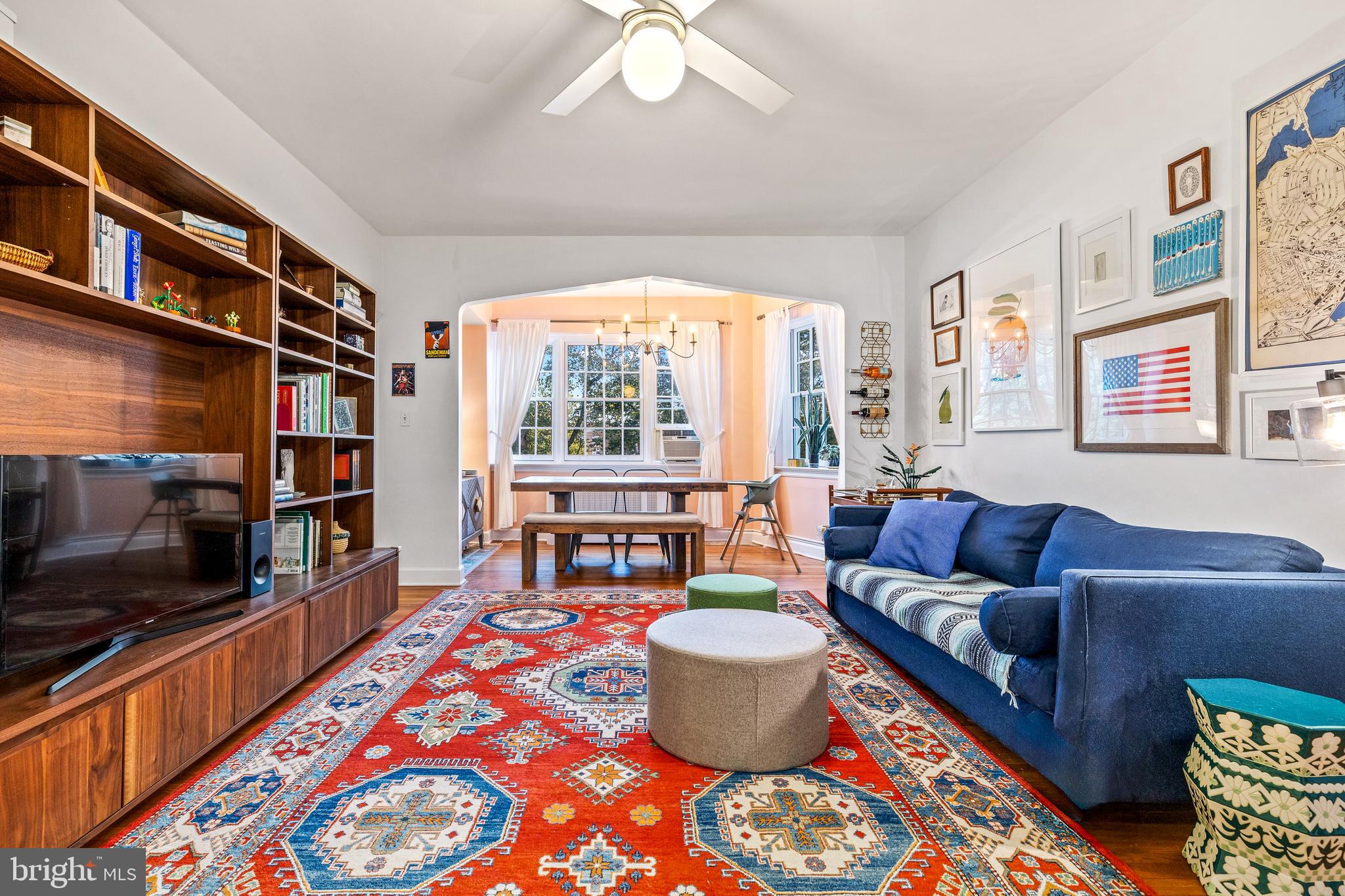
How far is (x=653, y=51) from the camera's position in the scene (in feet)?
6.59

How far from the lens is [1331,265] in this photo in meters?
1.89

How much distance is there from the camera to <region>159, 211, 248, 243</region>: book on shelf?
236cm

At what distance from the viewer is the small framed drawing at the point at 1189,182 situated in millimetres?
2314

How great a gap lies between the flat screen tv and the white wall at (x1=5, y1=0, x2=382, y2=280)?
130cm

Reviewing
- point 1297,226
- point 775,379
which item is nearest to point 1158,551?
point 1297,226

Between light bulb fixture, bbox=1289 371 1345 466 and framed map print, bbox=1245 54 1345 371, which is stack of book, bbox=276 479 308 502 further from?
framed map print, bbox=1245 54 1345 371

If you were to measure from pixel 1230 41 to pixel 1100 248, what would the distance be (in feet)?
2.71

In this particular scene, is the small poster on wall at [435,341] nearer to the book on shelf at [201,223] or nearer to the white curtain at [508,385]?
the book on shelf at [201,223]

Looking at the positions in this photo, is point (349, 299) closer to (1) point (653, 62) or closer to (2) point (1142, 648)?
(1) point (653, 62)

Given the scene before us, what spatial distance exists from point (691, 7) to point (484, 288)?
3.19 m

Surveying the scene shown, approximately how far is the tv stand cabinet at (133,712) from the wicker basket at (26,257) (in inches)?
43.5

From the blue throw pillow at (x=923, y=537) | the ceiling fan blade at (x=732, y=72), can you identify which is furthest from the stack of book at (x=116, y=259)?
the blue throw pillow at (x=923, y=537)

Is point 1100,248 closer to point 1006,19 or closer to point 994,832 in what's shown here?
point 1006,19

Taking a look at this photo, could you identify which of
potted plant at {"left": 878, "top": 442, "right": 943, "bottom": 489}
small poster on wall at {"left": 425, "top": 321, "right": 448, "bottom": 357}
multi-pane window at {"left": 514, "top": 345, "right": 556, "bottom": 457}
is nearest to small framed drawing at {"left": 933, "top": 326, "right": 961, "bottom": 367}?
potted plant at {"left": 878, "top": 442, "right": 943, "bottom": 489}
